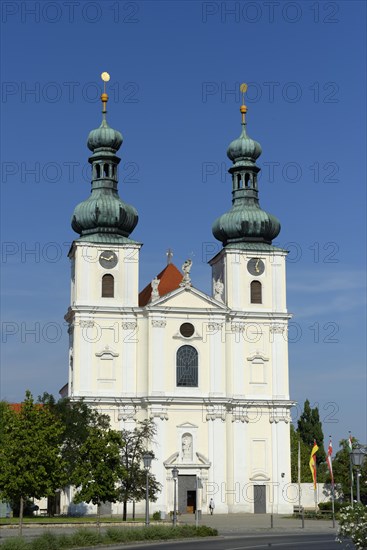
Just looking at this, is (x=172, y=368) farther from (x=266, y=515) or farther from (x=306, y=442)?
(x=306, y=442)

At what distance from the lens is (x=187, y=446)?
71125 mm

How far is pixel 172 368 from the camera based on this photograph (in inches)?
2822

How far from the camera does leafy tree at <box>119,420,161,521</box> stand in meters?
59.1

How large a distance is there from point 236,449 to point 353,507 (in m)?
52.6

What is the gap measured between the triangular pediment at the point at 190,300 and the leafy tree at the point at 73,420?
32.6 feet

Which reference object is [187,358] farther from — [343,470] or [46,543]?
[46,543]


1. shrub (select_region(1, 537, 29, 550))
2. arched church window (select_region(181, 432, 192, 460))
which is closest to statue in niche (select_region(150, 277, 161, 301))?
arched church window (select_region(181, 432, 192, 460))

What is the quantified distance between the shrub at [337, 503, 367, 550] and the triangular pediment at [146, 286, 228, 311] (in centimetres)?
5239

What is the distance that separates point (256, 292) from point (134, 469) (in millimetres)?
19801

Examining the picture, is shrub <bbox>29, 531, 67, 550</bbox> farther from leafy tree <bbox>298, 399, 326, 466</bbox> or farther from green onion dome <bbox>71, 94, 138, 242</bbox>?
leafy tree <bbox>298, 399, 326, 466</bbox>

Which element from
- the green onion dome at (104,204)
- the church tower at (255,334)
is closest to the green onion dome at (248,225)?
the church tower at (255,334)

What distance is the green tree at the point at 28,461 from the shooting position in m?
43.6

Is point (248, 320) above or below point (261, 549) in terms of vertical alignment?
above

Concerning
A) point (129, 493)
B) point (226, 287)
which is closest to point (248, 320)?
point (226, 287)
